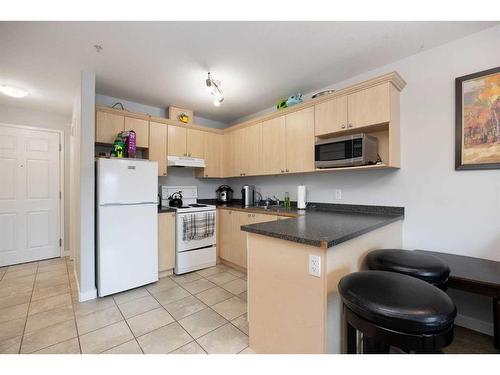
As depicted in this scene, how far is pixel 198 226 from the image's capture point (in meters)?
3.10

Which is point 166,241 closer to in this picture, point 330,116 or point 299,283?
point 299,283

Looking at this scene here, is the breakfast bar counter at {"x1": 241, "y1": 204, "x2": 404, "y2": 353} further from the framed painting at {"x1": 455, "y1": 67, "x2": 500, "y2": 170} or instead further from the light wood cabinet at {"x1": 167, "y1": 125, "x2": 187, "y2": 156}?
the light wood cabinet at {"x1": 167, "y1": 125, "x2": 187, "y2": 156}

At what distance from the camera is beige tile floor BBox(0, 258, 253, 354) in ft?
5.38

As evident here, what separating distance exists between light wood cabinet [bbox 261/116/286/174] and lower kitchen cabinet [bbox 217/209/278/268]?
699 mm

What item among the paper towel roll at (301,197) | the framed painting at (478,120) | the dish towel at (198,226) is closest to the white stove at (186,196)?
the dish towel at (198,226)

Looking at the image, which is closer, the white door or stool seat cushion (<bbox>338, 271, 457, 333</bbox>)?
stool seat cushion (<bbox>338, 271, 457, 333</bbox>)

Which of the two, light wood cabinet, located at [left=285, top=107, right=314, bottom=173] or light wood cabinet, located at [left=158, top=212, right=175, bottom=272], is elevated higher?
light wood cabinet, located at [left=285, top=107, right=314, bottom=173]

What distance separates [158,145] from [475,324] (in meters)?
3.82

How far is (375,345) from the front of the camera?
→ 1.17 meters

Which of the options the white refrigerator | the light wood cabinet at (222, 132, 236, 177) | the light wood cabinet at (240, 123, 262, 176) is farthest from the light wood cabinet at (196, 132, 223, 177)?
the white refrigerator

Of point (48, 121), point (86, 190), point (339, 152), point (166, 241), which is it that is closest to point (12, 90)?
point (48, 121)
